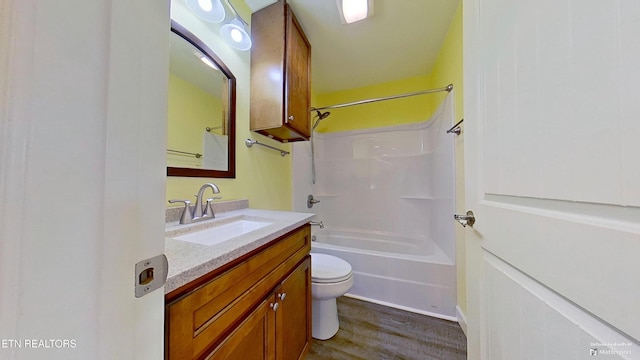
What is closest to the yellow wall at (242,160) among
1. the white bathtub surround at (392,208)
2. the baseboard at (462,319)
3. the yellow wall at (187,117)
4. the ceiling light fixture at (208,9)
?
the ceiling light fixture at (208,9)

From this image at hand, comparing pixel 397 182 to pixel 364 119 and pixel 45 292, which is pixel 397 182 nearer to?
pixel 364 119

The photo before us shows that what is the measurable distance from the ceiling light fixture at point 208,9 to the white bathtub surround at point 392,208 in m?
1.25

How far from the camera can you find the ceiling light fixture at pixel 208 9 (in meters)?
1.08

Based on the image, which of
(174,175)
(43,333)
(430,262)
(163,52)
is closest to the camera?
(43,333)

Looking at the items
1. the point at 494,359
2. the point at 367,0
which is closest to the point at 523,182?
the point at 494,359

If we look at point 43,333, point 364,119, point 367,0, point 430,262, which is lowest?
point 430,262

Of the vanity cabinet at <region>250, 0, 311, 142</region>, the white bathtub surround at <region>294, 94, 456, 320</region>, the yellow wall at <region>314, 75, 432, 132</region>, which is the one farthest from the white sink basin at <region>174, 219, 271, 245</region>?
the yellow wall at <region>314, 75, 432, 132</region>

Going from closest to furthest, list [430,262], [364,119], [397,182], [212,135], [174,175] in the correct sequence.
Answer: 1. [174,175]
2. [212,135]
3. [430,262]
4. [397,182]
5. [364,119]

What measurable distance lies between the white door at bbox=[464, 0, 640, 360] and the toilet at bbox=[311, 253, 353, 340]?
0.77 metres

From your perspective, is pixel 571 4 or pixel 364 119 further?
pixel 364 119

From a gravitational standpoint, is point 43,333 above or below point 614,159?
below

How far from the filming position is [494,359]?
64 cm

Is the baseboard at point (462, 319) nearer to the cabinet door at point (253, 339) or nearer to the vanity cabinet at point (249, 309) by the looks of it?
the vanity cabinet at point (249, 309)

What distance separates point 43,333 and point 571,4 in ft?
3.10
